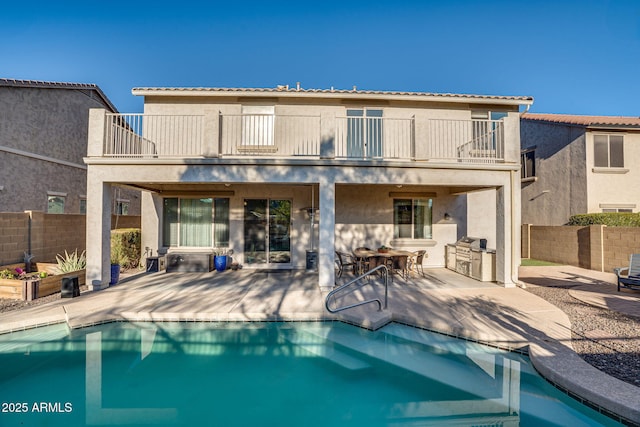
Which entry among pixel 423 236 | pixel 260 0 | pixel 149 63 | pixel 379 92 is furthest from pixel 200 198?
pixel 149 63

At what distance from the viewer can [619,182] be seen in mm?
14172

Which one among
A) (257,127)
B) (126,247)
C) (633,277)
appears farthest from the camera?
(257,127)

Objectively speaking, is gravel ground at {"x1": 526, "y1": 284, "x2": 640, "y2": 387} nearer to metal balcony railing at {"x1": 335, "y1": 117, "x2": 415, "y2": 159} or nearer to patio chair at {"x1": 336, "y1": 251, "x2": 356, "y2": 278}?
patio chair at {"x1": 336, "y1": 251, "x2": 356, "y2": 278}

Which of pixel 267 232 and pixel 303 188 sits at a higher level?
pixel 303 188

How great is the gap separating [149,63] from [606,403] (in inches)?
1079

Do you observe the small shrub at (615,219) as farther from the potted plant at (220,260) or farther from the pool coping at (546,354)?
the potted plant at (220,260)

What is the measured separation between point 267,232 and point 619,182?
634 inches

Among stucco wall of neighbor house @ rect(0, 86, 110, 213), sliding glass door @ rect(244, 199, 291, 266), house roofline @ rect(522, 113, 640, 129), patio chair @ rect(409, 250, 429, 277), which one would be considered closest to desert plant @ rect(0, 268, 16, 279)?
stucco wall of neighbor house @ rect(0, 86, 110, 213)

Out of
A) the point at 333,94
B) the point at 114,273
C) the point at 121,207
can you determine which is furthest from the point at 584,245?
the point at 121,207

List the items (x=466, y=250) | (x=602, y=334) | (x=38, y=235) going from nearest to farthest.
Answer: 1. (x=602, y=334)
2. (x=38, y=235)
3. (x=466, y=250)

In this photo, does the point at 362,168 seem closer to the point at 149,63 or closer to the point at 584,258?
the point at 584,258

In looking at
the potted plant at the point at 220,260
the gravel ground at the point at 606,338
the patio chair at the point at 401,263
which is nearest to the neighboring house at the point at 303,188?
the potted plant at the point at 220,260

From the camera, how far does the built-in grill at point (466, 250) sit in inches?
395

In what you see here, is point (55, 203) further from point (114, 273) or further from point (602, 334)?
point (602, 334)
